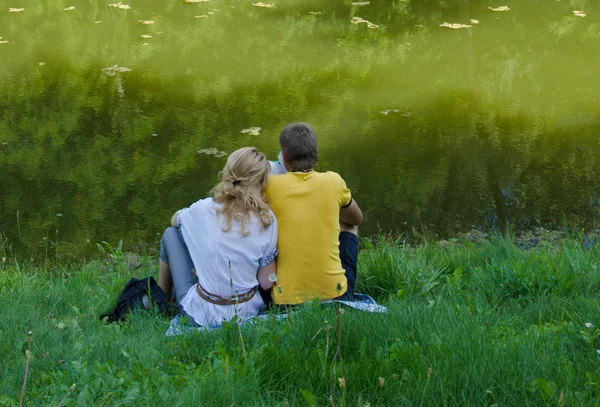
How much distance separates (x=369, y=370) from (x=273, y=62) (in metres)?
7.14

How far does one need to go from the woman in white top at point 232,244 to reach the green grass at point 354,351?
0.23m

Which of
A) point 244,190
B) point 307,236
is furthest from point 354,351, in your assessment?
point 244,190

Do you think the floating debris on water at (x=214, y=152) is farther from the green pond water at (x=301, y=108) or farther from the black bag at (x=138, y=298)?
the black bag at (x=138, y=298)

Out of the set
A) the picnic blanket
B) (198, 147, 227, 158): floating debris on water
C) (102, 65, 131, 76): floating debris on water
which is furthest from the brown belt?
(102, 65, 131, 76): floating debris on water

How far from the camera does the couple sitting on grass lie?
306 cm

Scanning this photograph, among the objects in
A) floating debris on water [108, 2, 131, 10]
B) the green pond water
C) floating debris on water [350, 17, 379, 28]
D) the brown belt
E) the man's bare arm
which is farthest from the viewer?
floating debris on water [108, 2, 131, 10]

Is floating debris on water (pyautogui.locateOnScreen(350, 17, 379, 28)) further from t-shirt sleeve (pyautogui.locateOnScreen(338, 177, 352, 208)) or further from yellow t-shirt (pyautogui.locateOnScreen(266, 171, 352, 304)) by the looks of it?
yellow t-shirt (pyautogui.locateOnScreen(266, 171, 352, 304))

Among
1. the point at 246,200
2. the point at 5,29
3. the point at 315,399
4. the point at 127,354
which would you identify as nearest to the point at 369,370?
the point at 315,399

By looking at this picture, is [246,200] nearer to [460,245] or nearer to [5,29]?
[460,245]

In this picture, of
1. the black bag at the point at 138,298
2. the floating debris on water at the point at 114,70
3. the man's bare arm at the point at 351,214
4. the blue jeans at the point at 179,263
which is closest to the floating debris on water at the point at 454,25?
the floating debris on water at the point at 114,70

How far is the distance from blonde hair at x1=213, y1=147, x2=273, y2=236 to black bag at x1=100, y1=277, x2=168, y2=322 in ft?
1.49

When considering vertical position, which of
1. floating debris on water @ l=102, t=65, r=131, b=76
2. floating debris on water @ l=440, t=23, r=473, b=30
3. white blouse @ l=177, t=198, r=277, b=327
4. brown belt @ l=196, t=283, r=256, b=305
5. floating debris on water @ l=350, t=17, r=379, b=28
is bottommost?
floating debris on water @ l=102, t=65, r=131, b=76

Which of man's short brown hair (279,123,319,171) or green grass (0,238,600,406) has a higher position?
man's short brown hair (279,123,319,171)

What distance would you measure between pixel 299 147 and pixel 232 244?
0.51 m
